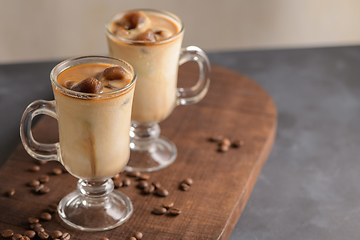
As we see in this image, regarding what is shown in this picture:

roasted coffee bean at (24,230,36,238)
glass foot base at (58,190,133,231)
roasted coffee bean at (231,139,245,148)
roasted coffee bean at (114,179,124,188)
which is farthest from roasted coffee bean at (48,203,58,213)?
roasted coffee bean at (231,139,245,148)

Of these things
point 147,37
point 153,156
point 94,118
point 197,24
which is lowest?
point 197,24

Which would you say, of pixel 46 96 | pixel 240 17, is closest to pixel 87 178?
pixel 46 96

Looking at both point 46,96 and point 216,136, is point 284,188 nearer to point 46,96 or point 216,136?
point 216,136

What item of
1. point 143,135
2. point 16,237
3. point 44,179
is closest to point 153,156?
point 143,135

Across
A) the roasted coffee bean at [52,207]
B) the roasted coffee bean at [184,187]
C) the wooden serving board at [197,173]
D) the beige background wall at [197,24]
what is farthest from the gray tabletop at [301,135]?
the beige background wall at [197,24]

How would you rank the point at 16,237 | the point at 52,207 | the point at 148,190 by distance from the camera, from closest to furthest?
the point at 16,237, the point at 52,207, the point at 148,190

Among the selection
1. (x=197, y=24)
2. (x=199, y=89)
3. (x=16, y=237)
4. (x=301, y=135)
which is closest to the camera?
(x=16, y=237)

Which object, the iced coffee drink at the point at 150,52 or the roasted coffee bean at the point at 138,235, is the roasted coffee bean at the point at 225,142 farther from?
the roasted coffee bean at the point at 138,235

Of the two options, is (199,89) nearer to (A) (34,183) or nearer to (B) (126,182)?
(B) (126,182)
